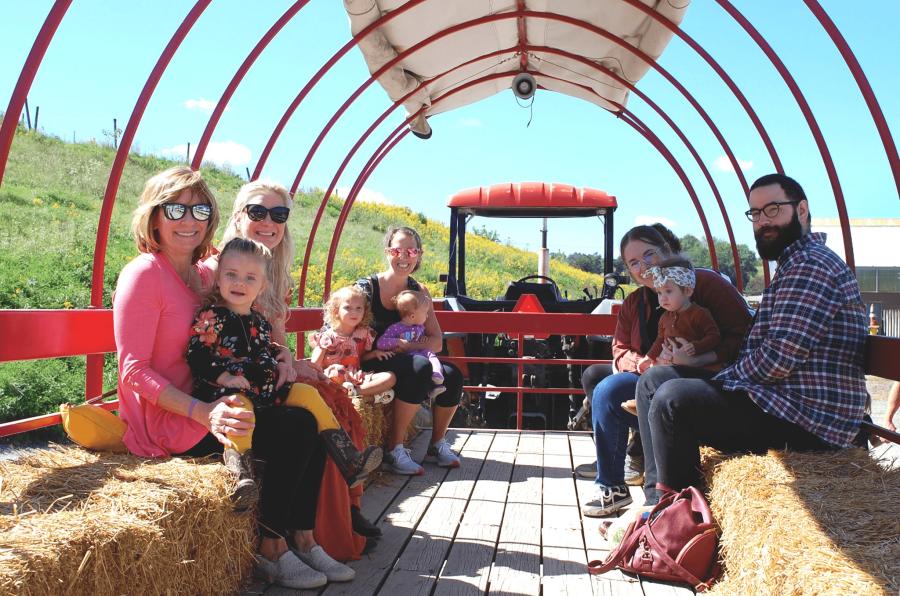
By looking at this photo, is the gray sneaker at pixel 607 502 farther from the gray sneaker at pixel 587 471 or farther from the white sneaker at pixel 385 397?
the white sneaker at pixel 385 397

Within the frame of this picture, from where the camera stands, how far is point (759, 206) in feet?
10.4

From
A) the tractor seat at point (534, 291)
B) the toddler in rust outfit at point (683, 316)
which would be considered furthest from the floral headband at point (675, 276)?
the tractor seat at point (534, 291)

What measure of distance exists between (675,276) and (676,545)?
1.26m

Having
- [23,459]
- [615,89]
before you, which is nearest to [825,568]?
[23,459]

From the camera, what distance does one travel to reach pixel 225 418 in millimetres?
2543

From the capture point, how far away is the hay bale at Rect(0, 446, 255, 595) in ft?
5.66

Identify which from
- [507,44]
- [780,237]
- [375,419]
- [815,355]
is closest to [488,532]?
[375,419]

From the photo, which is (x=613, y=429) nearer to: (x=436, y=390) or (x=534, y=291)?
(x=436, y=390)

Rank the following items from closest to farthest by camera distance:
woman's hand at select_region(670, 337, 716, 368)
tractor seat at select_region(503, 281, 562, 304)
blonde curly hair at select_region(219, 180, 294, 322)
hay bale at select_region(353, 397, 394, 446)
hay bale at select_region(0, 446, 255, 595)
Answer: hay bale at select_region(0, 446, 255, 595), blonde curly hair at select_region(219, 180, 294, 322), woman's hand at select_region(670, 337, 716, 368), hay bale at select_region(353, 397, 394, 446), tractor seat at select_region(503, 281, 562, 304)

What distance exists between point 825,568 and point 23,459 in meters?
2.43

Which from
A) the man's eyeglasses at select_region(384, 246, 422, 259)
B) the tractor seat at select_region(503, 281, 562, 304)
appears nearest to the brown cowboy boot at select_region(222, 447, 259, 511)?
the man's eyeglasses at select_region(384, 246, 422, 259)

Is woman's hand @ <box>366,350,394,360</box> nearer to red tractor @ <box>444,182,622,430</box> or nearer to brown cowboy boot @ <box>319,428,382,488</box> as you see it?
brown cowboy boot @ <box>319,428,382,488</box>

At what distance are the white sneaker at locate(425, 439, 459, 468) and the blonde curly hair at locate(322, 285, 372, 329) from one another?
3.14ft

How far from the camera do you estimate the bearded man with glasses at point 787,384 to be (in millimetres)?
2826
